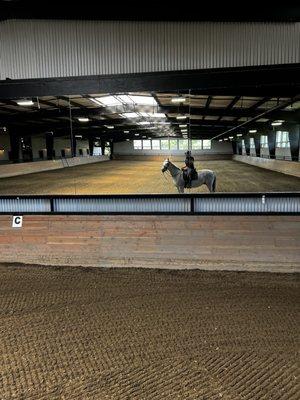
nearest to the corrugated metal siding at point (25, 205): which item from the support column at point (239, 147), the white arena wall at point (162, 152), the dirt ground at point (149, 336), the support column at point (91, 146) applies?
the dirt ground at point (149, 336)

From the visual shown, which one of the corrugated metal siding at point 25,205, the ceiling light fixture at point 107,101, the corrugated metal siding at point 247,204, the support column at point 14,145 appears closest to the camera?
the corrugated metal siding at point 247,204

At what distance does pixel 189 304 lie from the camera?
15.6ft

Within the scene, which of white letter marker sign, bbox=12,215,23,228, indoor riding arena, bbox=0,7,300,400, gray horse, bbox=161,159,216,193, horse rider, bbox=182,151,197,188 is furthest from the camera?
gray horse, bbox=161,159,216,193

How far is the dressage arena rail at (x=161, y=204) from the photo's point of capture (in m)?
6.55

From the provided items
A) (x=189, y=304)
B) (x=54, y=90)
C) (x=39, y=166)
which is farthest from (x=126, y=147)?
(x=189, y=304)

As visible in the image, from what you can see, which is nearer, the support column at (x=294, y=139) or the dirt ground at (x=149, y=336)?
the dirt ground at (x=149, y=336)

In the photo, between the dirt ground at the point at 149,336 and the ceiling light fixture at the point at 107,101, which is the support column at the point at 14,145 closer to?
the ceiling light fixture at the point at 107,101

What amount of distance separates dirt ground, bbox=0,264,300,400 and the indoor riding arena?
0.06ft

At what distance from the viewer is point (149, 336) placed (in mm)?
3939

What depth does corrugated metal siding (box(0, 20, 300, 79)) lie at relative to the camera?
6.31 meters

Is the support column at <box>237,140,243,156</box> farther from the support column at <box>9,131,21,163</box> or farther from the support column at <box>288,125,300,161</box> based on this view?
the support column at <box>9,131,21,163</box>

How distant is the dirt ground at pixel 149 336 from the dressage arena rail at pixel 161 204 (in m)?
1.43

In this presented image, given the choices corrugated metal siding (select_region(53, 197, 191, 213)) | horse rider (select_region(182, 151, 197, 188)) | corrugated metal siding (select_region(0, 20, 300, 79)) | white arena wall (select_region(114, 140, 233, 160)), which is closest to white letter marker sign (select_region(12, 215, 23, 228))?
corrugated metal siding (select_region(53, 197, 191, 213))

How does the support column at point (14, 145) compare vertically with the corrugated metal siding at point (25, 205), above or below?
above
